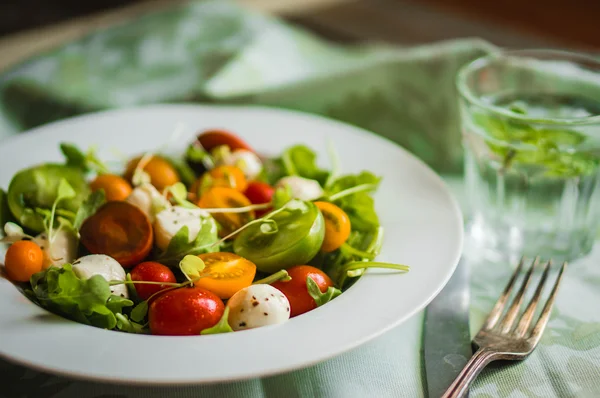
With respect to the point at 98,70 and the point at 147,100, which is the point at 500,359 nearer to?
the point at 147,100

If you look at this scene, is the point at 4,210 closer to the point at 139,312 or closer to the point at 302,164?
the point at 139,312

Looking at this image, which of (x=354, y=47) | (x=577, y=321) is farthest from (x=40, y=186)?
(x=354, y=47)

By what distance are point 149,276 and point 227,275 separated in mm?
106

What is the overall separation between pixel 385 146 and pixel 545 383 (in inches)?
22.0

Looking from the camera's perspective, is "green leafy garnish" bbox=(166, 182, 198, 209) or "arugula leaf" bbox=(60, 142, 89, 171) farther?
"arugula leaf" bbox=(60, 142, 89, 171)

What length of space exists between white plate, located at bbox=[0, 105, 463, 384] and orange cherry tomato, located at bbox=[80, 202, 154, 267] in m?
0.13

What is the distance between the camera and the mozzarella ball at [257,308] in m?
0.83

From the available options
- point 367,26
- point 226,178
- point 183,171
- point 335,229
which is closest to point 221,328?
point 335,229

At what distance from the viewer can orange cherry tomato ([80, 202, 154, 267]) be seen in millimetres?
959

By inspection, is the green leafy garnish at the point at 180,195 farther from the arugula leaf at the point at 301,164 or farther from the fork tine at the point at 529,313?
the fork tine at the point at 529,313

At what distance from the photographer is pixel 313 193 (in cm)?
112

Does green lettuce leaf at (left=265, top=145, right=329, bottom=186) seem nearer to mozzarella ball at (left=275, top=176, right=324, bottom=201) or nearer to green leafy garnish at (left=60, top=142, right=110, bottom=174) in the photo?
mozzarella ball at (left=275, top=176, right=324, bottom=201)

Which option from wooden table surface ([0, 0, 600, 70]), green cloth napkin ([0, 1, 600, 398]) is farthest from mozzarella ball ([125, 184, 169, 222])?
wooden table surface ([0, 0, 600, 70])

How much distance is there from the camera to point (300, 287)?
3.01 feet
